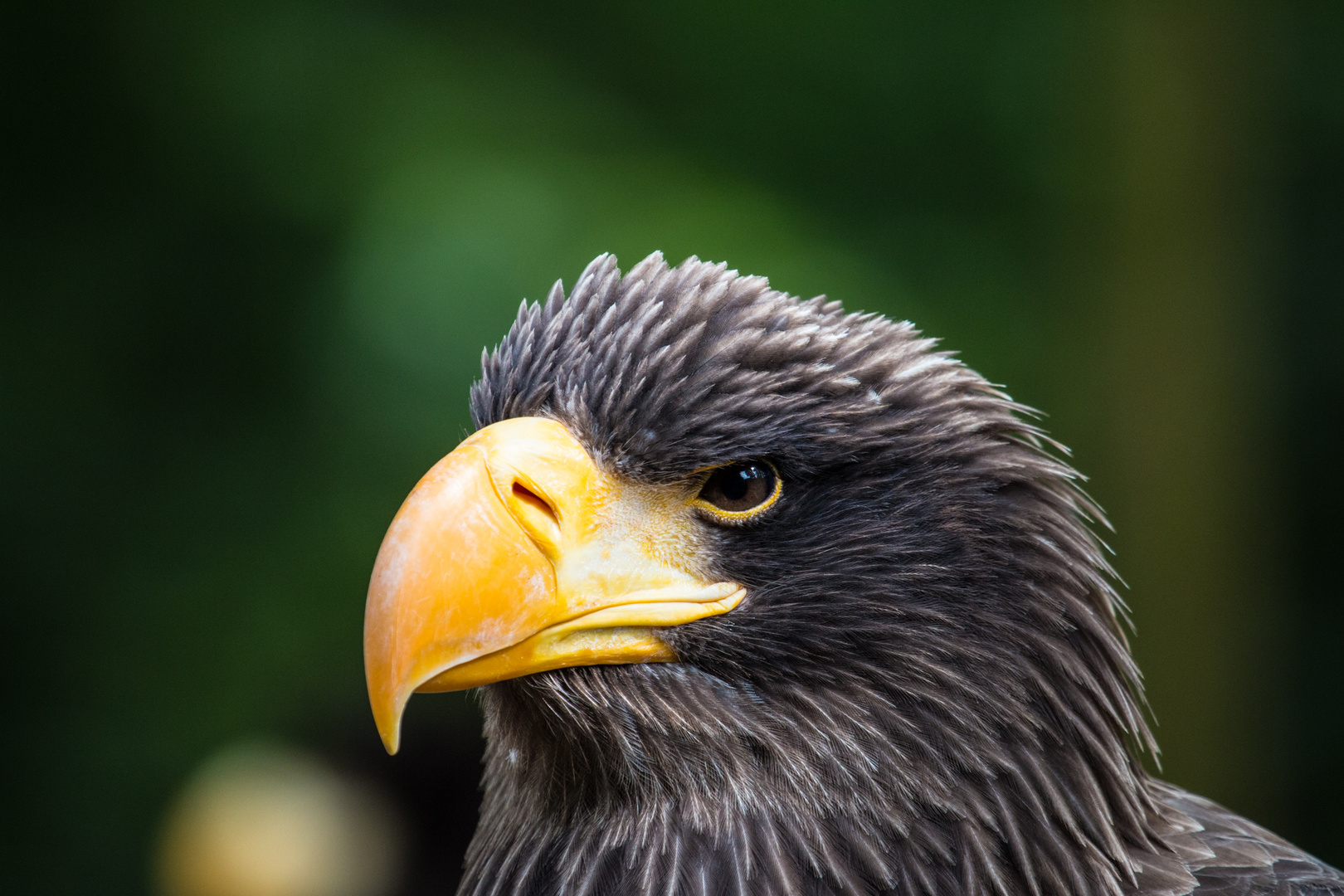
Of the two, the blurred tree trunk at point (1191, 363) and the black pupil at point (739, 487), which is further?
the blurred tree trunk at point (1191, 363)

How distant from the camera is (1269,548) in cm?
509

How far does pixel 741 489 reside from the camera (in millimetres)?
1807

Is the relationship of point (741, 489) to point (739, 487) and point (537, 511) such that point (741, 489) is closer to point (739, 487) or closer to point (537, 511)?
point (739, 487)

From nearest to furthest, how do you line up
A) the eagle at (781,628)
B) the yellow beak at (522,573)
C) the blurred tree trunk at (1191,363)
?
1. the yellow beak at (522,573)
2. the eagle at (781,628)
3. the blurred tree trunk at (1191,363)

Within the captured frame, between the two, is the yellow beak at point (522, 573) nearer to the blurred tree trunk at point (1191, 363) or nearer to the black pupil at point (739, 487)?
the black pupil at point (739, 487)

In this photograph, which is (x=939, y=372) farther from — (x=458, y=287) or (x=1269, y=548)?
(x=1269, y=548)

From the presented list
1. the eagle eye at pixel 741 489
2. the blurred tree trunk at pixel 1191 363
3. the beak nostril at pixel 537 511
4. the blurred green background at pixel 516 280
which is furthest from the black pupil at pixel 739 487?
the blurred tree trunk at pixel 1191 363

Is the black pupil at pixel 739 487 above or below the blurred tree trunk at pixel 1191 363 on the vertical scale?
below

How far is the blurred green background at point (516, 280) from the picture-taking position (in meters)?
3.80

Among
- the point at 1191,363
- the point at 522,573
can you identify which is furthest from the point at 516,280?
the point at 1191,363

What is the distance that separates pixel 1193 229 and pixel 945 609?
12.4 feet

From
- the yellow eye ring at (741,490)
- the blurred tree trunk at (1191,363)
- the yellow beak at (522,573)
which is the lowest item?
the yellow beak at (522,573)

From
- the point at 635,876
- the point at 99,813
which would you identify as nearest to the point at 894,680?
the point at 635,876

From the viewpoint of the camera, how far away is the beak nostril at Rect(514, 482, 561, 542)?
1684 millimetres
